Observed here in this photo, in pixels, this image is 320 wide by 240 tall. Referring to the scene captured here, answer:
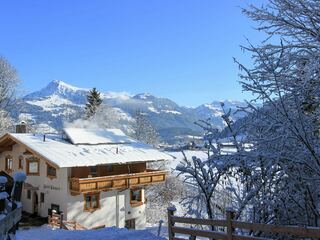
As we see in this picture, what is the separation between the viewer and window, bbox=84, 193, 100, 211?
27281mm

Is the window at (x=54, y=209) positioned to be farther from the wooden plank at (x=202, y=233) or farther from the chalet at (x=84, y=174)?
the wooden plank at (x=202, y=233)

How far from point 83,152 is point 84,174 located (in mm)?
1463

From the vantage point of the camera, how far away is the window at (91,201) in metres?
27.3

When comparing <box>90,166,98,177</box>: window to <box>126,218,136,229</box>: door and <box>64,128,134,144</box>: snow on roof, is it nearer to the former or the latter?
<box>64,128,134,144</box>: snow on roof

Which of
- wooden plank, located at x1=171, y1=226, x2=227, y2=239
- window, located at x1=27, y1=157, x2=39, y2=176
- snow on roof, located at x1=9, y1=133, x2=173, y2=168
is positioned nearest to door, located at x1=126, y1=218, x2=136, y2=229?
snow on roof, located at x1=9, y1=133, x2=173, y2=168

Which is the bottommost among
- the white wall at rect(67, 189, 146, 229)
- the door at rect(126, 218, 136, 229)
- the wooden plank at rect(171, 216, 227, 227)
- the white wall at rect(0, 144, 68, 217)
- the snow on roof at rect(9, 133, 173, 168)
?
the door at rect(126, 218, 136, 229)

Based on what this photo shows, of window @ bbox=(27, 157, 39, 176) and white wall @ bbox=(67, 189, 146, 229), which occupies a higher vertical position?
window @ bbox=(27, 157, 39, 176)

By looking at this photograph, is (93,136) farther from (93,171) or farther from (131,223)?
(131,223)

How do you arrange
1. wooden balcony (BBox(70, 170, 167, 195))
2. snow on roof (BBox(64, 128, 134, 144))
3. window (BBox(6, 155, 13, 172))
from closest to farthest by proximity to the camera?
wooden balcony (BBox(70, 170, 167, 195)) → snow on roof (BBox(64, 128, 134, 144)) → window (BBox(6, 155, 13, 172))

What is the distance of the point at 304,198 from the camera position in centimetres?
732

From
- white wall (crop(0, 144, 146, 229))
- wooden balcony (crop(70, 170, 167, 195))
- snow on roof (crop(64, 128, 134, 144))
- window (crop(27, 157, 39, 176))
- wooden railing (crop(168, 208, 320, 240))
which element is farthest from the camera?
snow on roof (crop(64, 128, 134, 144))

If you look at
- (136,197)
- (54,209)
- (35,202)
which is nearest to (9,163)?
(35,202)

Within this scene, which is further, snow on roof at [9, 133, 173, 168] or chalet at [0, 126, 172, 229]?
chalet at [0, 126, 172, 229]

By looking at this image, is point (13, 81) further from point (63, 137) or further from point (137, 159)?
point (137, 159)
